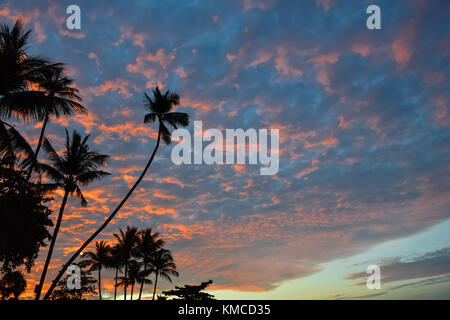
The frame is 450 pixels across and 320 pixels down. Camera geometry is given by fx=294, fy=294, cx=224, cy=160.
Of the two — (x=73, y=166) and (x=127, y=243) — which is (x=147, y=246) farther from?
(x=73, y=166)

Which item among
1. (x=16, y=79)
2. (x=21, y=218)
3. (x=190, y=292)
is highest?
(x=16, y=79)

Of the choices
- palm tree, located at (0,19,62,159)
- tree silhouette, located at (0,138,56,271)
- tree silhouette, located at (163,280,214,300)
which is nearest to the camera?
palm tree, located at (0,19,62,159)

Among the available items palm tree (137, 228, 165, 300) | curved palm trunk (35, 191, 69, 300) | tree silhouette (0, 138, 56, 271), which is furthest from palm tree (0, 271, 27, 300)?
palm tree (137, 228, 165, 300)

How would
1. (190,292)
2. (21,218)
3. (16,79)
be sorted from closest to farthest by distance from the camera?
(16,79) < (21,218) < (190,292)

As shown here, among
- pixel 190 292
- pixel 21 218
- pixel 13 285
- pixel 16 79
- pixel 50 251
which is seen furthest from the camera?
pixel 190 292

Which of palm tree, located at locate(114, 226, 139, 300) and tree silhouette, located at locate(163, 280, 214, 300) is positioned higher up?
palm tree, located at locate(114, 226, 139, 300)

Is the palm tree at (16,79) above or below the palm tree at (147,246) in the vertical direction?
above

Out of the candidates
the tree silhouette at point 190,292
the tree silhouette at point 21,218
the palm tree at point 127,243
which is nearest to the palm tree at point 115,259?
the palm tree at point 127,243

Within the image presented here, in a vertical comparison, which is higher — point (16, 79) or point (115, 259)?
point (16, 79)

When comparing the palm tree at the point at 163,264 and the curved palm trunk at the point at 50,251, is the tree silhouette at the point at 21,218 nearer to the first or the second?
the curved palm trunk at the point at 50,251

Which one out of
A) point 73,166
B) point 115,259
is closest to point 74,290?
point 115,259

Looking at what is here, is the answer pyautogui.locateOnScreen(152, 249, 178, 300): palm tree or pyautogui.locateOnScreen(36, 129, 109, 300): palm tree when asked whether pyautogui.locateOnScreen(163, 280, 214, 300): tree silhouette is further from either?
pyautogui.locateOnScreen(36, 129, 109, 300): palm tree
